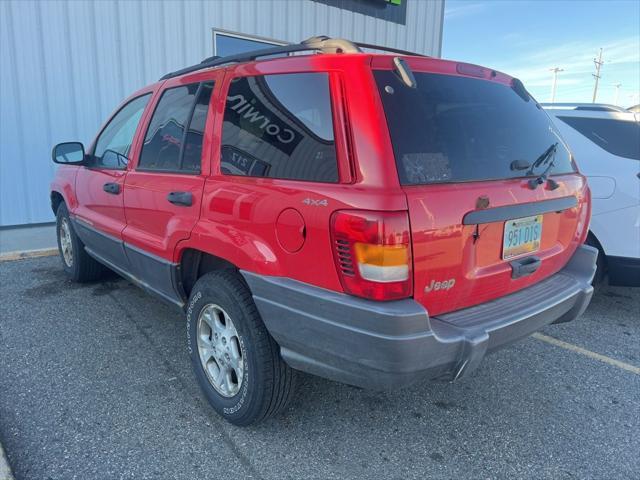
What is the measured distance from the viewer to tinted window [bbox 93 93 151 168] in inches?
138

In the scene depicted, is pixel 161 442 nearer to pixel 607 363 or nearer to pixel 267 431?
pixel 267 431

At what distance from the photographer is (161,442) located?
2.36m

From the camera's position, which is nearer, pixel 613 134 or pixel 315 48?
pixel 315 48

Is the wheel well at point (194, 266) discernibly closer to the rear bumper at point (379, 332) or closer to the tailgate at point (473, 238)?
the rear bumper at point (379, 332)

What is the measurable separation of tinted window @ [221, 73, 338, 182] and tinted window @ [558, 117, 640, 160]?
3.11 m

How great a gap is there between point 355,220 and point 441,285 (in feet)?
1.58

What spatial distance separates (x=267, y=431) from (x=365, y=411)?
1.88 ft

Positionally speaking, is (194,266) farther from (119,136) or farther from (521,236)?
(521,236)

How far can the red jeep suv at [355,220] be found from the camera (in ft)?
6.10

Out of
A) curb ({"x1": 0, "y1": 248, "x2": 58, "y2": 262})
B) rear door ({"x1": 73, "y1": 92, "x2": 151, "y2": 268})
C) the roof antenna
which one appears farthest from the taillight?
curb ({"x1": 0, "y1": 248, "x2": 58, "y2": 262})

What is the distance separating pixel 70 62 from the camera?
6703mm

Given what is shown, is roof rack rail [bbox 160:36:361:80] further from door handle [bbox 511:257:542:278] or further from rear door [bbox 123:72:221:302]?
door handle [bbox 511:257:542:278]

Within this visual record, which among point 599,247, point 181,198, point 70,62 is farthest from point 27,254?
point 599,247

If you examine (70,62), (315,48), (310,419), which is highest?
(70,62)
